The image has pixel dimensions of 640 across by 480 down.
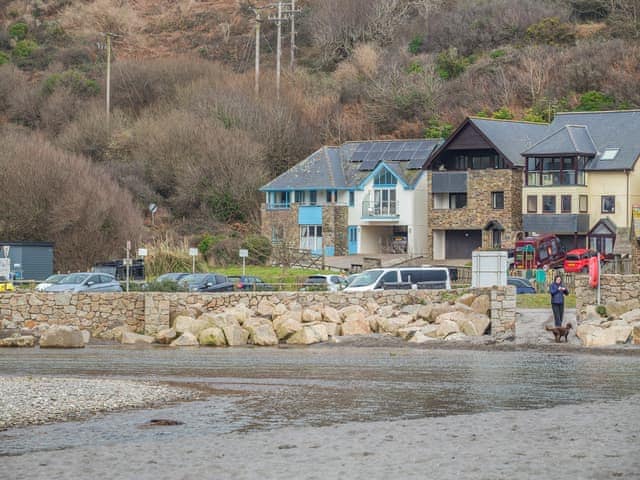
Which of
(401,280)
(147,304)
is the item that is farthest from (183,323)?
(401,280)

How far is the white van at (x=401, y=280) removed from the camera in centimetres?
4544

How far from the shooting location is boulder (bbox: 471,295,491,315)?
4053cm

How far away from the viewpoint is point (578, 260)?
6012 centimetres

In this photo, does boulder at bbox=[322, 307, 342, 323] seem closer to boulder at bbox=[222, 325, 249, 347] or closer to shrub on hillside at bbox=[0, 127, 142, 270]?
boulder at bbox=[222, 325, 249, 347]

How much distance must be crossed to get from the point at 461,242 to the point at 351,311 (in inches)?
1169

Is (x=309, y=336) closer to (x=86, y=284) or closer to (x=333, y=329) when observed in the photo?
(x=333, y=329)

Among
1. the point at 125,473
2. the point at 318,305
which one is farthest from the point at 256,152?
the point at 125,473

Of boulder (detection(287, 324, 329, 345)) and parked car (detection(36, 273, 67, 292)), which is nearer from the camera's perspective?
boulder (detection(287, 324, 329, 345))

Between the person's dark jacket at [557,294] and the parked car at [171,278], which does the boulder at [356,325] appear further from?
the parked car at [171,278]

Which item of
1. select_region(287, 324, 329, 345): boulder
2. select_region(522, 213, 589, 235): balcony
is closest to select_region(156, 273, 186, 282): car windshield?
select_region(287, 324, 329, 345): boulder

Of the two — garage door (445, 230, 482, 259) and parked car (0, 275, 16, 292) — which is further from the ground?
garage door (445, 230, 482, 259)

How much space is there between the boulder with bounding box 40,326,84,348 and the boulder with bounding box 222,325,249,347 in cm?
478

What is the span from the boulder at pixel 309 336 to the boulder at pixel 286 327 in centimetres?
21

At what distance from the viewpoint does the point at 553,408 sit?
23.7 m
